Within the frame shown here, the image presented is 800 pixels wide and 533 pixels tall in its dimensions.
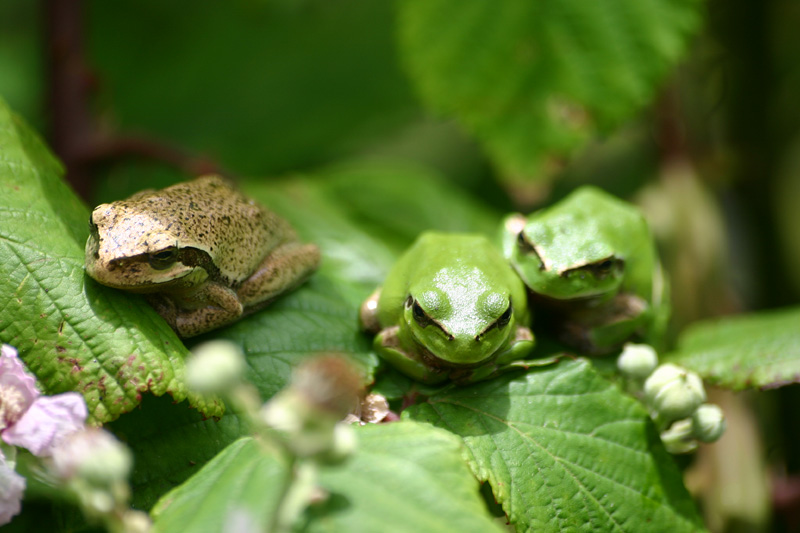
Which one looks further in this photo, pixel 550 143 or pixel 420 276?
pixel 550 143

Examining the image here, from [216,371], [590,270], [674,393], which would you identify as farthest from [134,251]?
[674,393]

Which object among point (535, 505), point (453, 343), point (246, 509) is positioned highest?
point (246, 509)

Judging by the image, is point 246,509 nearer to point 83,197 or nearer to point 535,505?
point 535,505

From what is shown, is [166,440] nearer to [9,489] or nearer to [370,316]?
[9,489]

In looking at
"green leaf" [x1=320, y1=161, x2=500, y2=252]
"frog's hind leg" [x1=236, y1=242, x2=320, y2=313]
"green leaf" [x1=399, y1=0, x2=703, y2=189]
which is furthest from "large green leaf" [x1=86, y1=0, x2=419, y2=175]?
"frog's hind leg" [x1=236, y1=242, x2=320, y2=313]

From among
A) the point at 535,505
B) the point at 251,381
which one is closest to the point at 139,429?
the point at 251,381

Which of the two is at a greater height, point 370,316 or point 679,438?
point 370,316

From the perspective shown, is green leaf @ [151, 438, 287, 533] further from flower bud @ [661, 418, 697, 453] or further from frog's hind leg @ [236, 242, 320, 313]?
flower bud @ [661, 418, 697, 453]
